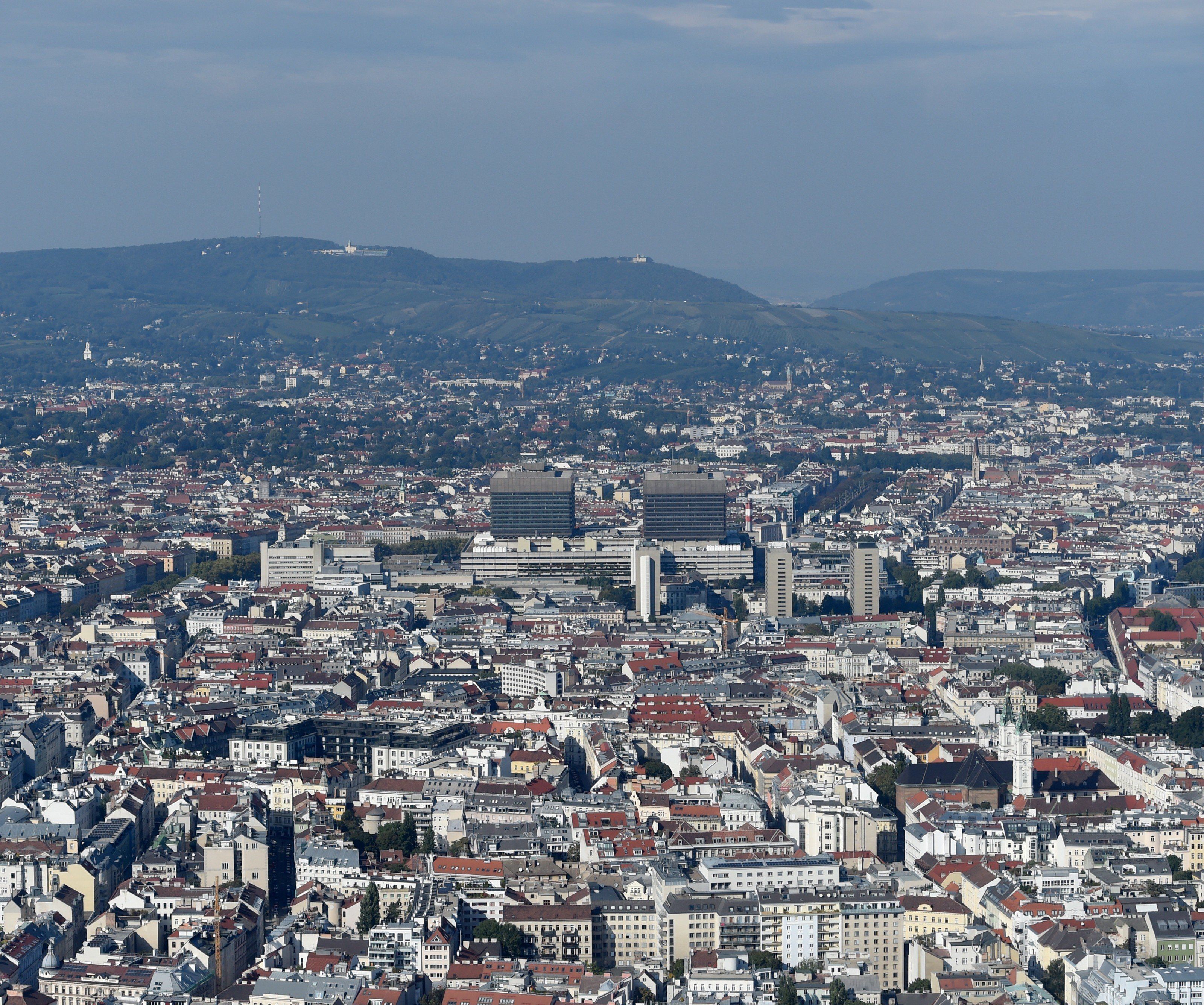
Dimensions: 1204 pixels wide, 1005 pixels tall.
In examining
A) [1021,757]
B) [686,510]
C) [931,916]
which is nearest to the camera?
[931,916]

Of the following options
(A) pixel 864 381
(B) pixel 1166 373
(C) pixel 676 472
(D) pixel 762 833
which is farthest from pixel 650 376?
(D) pixel 762 833

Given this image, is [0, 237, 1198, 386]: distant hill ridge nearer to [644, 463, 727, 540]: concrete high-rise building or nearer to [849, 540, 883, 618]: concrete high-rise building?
[644, 463, 727, 540]: concrete high-rise building

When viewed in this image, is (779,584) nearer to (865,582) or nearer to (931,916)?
(865,582)

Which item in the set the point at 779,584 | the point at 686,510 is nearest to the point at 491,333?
the point at 686,510

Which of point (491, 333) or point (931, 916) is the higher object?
point (491, 333)

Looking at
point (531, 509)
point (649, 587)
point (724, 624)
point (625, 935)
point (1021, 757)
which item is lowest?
point (625, 935)

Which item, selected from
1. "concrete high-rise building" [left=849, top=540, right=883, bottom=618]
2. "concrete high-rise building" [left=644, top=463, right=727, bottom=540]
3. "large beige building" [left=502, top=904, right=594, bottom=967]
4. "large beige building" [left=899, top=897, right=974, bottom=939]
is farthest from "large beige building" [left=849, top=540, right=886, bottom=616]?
"large beige building" [left=502, top=904, right=594, bottom=967]

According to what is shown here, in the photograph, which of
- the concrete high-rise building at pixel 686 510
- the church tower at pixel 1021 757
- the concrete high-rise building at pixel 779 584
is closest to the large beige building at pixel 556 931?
the church tower at pixel 1021 757
